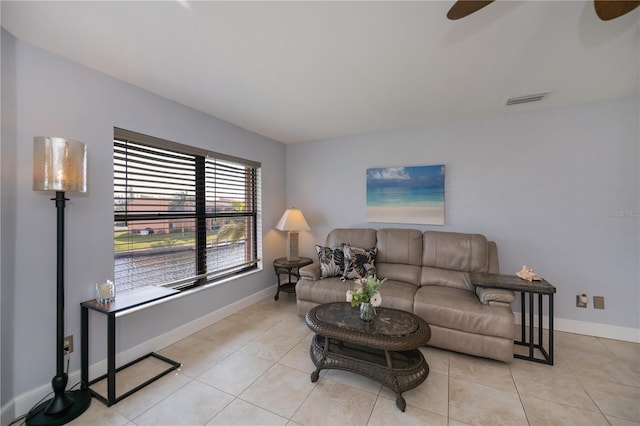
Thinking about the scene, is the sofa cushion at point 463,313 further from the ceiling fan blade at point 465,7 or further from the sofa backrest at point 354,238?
the ceiling fan blade at point 465,7

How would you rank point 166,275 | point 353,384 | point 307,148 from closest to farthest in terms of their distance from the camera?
point 353,384 < point 166,275 < point 307,148

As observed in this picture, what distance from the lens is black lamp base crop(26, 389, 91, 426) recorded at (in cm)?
164

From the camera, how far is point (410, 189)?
3.56 meters

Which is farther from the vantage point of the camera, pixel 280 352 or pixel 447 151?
pixel 447 151

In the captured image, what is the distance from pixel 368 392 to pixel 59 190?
2.49 metres

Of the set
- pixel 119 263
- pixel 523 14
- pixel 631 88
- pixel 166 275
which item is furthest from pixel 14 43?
pixel 631 88

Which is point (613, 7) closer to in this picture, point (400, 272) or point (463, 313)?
point (463, 313)

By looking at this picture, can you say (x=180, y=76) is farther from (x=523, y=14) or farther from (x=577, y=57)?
(x=577, y=57)

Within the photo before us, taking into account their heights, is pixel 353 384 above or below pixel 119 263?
below

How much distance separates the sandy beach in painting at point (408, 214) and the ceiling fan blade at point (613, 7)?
2.30 m

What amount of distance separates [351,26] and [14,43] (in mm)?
2174

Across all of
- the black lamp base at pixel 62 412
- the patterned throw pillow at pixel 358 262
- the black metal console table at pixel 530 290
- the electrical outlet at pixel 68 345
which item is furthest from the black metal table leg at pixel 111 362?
the black metal console table at pixel 530 290

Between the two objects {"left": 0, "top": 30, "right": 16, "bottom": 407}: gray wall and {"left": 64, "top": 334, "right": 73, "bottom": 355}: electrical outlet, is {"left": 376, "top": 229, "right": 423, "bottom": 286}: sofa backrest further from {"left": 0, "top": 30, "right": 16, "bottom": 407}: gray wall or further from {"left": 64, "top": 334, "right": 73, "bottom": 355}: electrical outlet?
{"left": 0, "top": 30, "right": 16, "bottom": 407}: gray wall

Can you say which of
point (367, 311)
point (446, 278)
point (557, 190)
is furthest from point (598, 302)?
point (367, 311)
